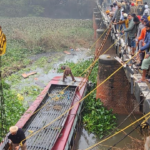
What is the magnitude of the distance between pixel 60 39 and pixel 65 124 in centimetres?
1833

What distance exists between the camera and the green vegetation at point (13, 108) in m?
10.7

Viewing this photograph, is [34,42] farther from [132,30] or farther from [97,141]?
[132,30]

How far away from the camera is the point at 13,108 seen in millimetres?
11906

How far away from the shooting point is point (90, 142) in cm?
1073

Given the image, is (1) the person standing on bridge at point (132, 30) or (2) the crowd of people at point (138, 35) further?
(1) the person standing on bridge at point (132, 30)

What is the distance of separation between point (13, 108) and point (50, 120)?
3384mm

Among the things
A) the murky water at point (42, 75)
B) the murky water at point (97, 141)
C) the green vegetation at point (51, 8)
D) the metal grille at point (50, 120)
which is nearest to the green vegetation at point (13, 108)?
the murky water at point (42, 75)

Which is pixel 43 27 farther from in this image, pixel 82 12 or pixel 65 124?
pixel 65 124

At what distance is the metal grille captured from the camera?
7.90 m

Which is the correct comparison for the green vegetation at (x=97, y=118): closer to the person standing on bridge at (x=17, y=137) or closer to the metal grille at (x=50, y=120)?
the metal grille at (x=50, y=120)

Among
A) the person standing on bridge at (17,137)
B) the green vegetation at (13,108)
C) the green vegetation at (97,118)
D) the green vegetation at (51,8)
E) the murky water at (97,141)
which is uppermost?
the green vegetation at (51,8)

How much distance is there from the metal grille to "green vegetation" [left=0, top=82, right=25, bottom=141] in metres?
1.66

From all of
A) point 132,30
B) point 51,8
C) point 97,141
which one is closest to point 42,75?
point 97,141

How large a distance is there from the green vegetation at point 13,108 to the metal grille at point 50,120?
1658 mm
